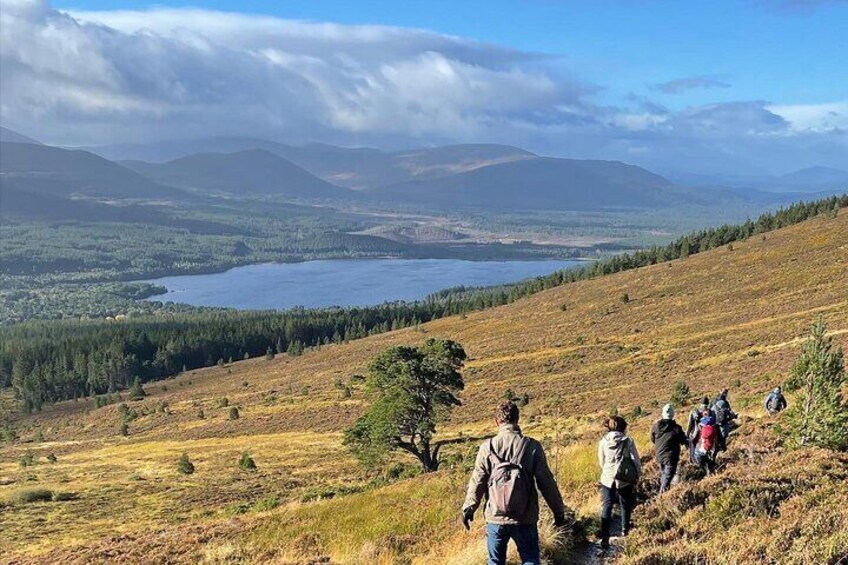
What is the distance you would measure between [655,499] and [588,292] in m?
90.3

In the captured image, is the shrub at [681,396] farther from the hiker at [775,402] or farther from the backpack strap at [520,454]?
the backpack strap at [520,454]

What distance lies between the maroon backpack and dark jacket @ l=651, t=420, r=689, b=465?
5.35 meters

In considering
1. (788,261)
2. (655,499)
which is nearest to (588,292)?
(788,261)

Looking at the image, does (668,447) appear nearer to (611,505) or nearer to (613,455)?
(613,455)

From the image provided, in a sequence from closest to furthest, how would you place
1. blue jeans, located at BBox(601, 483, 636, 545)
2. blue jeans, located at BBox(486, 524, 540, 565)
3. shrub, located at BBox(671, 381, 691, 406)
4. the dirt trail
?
blue jeans, located at BBox(486, 524, 540, 565) → the dirt trail → blue jeans, located at BBox(601, 483, 636, 545) → shrub, located at BBox(671, 381, 691, 406)

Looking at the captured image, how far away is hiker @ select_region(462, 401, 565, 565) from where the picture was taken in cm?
732

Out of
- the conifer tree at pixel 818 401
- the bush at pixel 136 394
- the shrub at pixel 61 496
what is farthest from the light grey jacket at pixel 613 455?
the bush at pixel 136 394

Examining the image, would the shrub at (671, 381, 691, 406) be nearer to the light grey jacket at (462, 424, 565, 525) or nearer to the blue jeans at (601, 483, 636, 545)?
the blue jeans at (601, 483, 636, 545)

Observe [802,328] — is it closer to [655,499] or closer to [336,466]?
[336,466]

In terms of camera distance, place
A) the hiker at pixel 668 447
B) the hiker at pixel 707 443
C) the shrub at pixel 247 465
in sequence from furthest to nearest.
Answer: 1. the shrub at pixel 247 465
2. the hiker at pixel 707 443
3. the hiker at pixel 668 447

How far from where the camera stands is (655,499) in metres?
11.1

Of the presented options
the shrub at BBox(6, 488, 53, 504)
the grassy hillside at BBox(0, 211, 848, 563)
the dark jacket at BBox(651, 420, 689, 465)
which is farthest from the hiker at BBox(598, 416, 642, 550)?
the shrub at BBox(6, 488, 53, 504)

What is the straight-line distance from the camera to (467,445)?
125 ft

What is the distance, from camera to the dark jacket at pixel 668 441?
1166 cm
